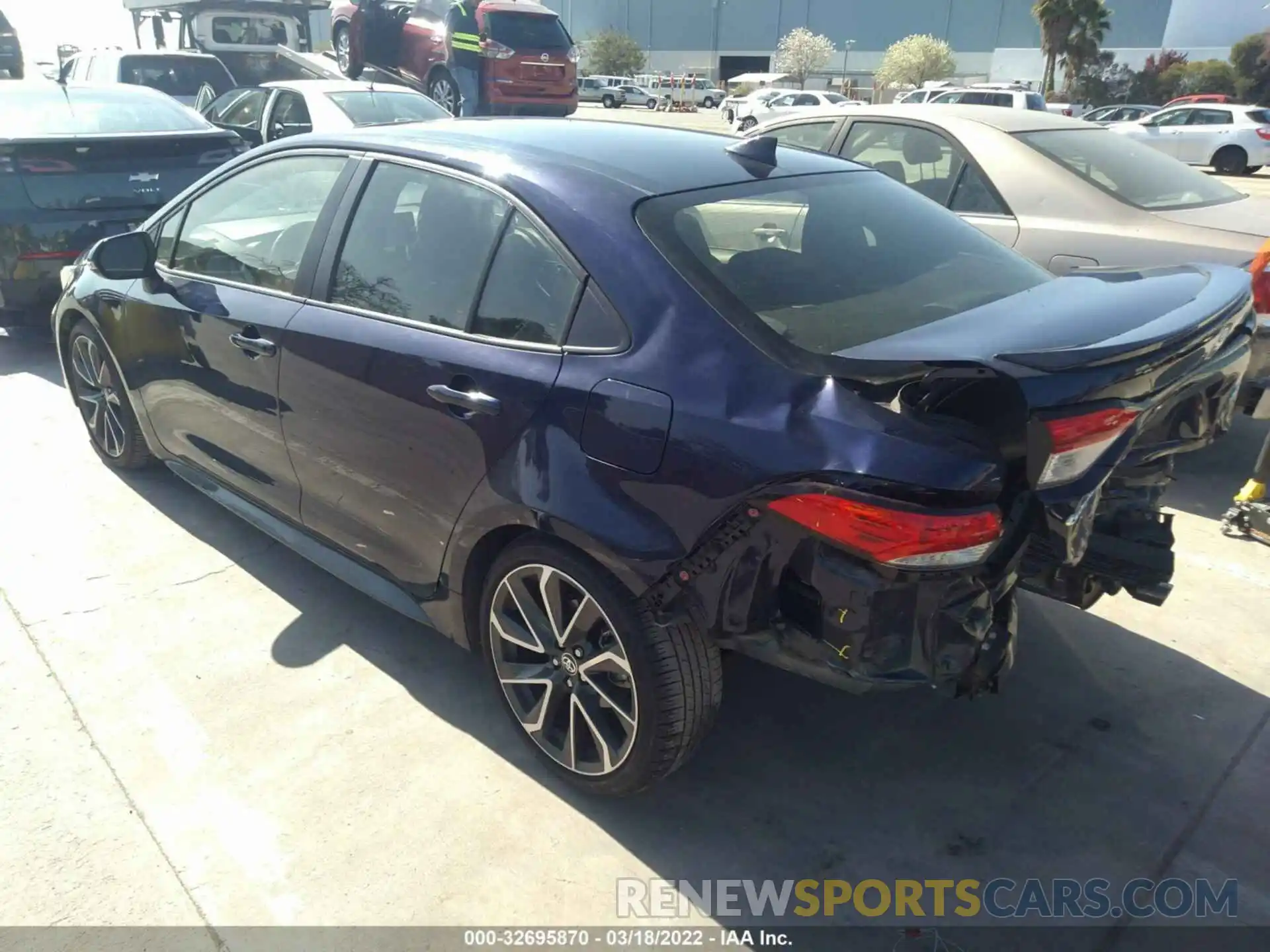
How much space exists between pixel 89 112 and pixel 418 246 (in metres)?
5.47

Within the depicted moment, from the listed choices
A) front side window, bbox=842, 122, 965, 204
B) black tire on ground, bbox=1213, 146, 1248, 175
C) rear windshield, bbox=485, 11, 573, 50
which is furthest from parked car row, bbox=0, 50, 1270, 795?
black tire on ground, bbox=1213, 146, 1248, 175

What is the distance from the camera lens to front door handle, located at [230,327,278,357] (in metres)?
3.12

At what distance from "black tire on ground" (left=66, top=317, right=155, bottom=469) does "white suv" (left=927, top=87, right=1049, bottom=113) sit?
71.0 feet

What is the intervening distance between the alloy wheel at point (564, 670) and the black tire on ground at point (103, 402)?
2.56 meters

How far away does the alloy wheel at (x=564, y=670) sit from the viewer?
7.87ft

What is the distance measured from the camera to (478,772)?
2.69m

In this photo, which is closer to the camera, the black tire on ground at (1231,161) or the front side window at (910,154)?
the front side window at (910,154)

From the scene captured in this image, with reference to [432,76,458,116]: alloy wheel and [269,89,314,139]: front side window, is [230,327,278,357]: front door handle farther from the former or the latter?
[432,76,458,116]: alloy wheel

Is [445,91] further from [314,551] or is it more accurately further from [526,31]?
[314,551]

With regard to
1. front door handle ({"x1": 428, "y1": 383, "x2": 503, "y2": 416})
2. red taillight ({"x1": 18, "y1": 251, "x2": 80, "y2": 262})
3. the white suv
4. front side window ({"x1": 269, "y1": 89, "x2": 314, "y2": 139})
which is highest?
the white suv

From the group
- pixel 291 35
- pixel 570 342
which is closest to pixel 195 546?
pixel 570 342

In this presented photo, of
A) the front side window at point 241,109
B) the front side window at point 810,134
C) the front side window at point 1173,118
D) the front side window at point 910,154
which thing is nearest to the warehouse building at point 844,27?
the front side window at point 1173,118

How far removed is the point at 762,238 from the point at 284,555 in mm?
2384

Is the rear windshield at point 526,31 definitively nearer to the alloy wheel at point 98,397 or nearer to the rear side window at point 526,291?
the alloy wheel at point 98,397
